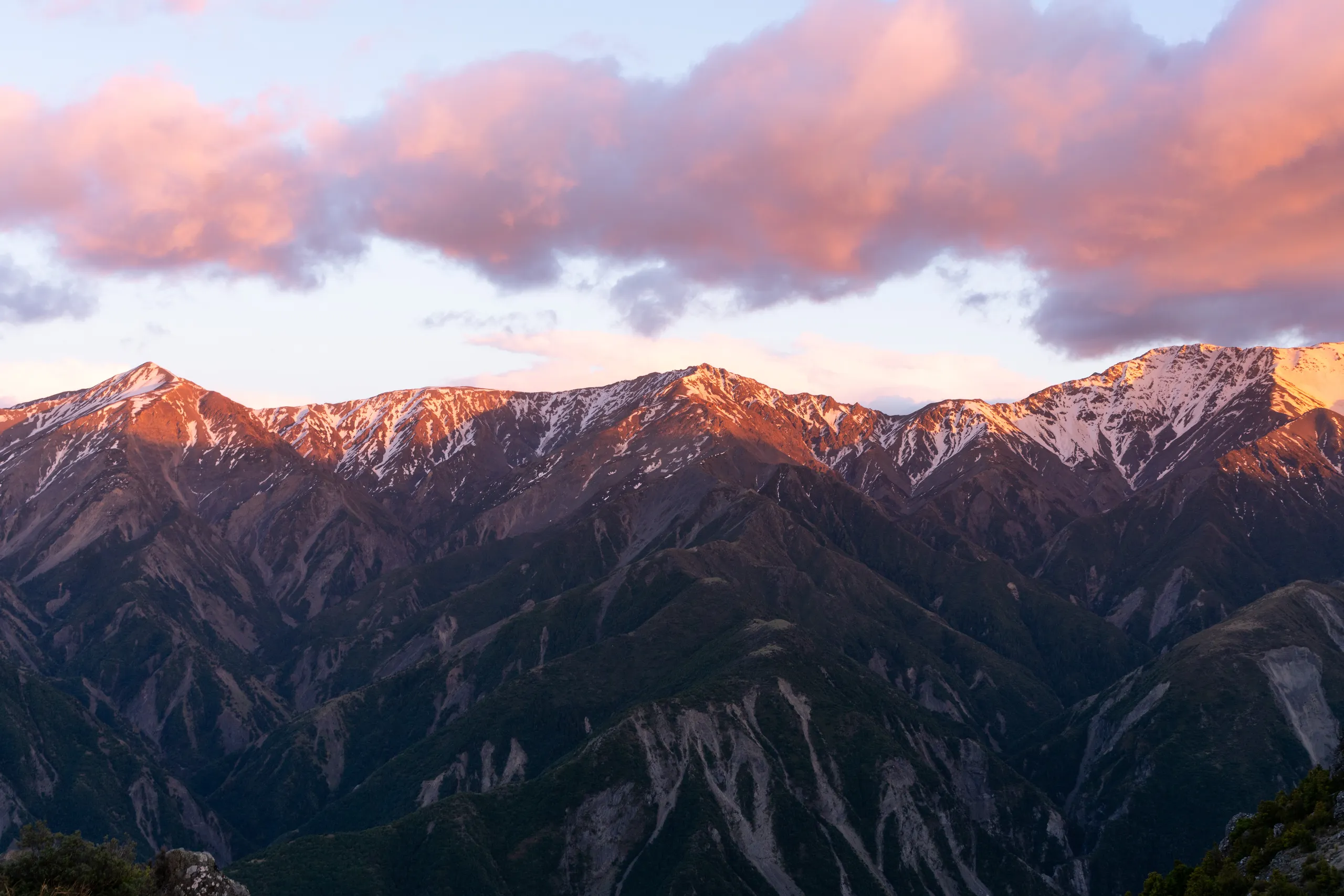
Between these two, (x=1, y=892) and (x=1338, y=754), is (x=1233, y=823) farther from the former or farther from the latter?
(x=1, y=892)

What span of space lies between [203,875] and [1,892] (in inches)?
548

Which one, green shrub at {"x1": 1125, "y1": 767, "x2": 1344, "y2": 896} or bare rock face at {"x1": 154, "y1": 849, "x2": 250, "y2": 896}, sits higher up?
green shrub at {"x1": 1125, "y1": 767, "x2": 1344, "y2": 896}

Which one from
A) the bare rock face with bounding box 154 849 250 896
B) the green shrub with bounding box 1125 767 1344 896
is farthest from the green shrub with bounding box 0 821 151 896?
the green shrub with bounding box 1125 767 1344 896

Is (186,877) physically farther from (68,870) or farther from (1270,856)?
(1270,856)

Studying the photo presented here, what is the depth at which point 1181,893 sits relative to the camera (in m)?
95.7

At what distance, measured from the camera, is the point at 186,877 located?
102m

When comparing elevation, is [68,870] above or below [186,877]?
above

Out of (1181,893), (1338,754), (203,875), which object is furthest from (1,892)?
(1338,754)

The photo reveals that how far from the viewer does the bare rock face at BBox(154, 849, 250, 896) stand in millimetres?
100938

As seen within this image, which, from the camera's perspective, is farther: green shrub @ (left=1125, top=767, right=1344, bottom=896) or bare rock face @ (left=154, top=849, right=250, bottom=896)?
bare rock face @ (left=154, top=849, right=250, bottom=896)

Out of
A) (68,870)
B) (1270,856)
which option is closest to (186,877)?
(68,870)

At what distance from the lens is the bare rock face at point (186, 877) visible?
100938 mm

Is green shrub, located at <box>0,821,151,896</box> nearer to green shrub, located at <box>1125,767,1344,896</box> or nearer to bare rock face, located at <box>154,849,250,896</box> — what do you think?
bare rock face, located at <box>154,849,250,896</box>

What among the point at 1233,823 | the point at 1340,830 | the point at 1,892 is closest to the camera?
the point at 1340,830
